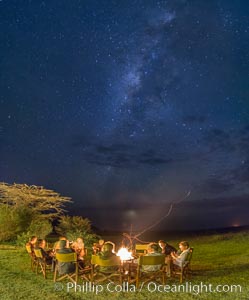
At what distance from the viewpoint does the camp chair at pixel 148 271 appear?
8.78 m

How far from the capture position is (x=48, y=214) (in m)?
24.7

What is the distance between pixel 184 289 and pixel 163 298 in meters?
0.99

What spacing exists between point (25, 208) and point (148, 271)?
16085 millimetres

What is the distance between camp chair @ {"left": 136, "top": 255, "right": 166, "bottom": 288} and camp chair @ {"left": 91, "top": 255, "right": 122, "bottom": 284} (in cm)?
56

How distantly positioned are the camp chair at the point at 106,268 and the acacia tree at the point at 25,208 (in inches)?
503

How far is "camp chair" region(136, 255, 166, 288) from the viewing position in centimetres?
878

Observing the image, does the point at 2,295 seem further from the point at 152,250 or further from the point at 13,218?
the point at 13,218

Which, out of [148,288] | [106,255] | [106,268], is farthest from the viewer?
[106,268]

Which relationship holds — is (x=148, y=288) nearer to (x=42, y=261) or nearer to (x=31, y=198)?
(x=42, y=261)

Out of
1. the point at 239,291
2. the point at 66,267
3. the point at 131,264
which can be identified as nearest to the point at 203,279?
the point at 239,291

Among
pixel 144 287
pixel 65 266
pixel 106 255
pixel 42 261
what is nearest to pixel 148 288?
pixel 144 287

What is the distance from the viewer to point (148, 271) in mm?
9156

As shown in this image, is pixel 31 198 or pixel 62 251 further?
pixel 31 198

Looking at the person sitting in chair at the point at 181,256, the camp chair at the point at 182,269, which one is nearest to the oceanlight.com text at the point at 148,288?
the camp chair at the point at 182,269
